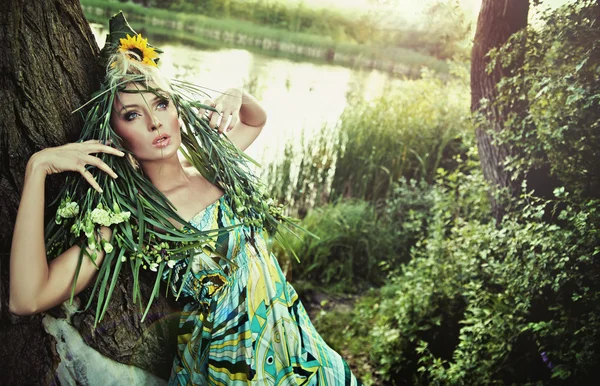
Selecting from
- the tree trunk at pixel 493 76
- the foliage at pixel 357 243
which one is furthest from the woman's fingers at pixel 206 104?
the foliage at pixel 357 243

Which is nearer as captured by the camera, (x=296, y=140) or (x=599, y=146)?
(x=599, y=146)

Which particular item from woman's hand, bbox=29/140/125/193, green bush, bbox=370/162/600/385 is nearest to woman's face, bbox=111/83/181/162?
woman's hand, bbox=29/140/125/193

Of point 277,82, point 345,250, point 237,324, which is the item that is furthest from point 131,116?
point 277,82

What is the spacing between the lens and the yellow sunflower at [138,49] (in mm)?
1477

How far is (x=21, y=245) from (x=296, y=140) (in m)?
4.46

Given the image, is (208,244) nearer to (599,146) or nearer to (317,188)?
(599,146)

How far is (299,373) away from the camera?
5.32ft

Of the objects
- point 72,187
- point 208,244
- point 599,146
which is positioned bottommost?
point 208,244

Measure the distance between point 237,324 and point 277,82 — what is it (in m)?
6.30

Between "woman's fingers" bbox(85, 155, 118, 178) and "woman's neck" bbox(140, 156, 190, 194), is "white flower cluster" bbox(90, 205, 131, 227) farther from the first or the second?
"woman's neck" bbox(140, 156, 190, 194)

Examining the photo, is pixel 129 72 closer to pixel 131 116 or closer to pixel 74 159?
pixel 131 116

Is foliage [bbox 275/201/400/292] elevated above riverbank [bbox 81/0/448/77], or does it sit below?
below

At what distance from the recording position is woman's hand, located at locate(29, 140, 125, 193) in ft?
4.11

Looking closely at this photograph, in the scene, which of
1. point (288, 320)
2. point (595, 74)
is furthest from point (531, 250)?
point (288, 320)
